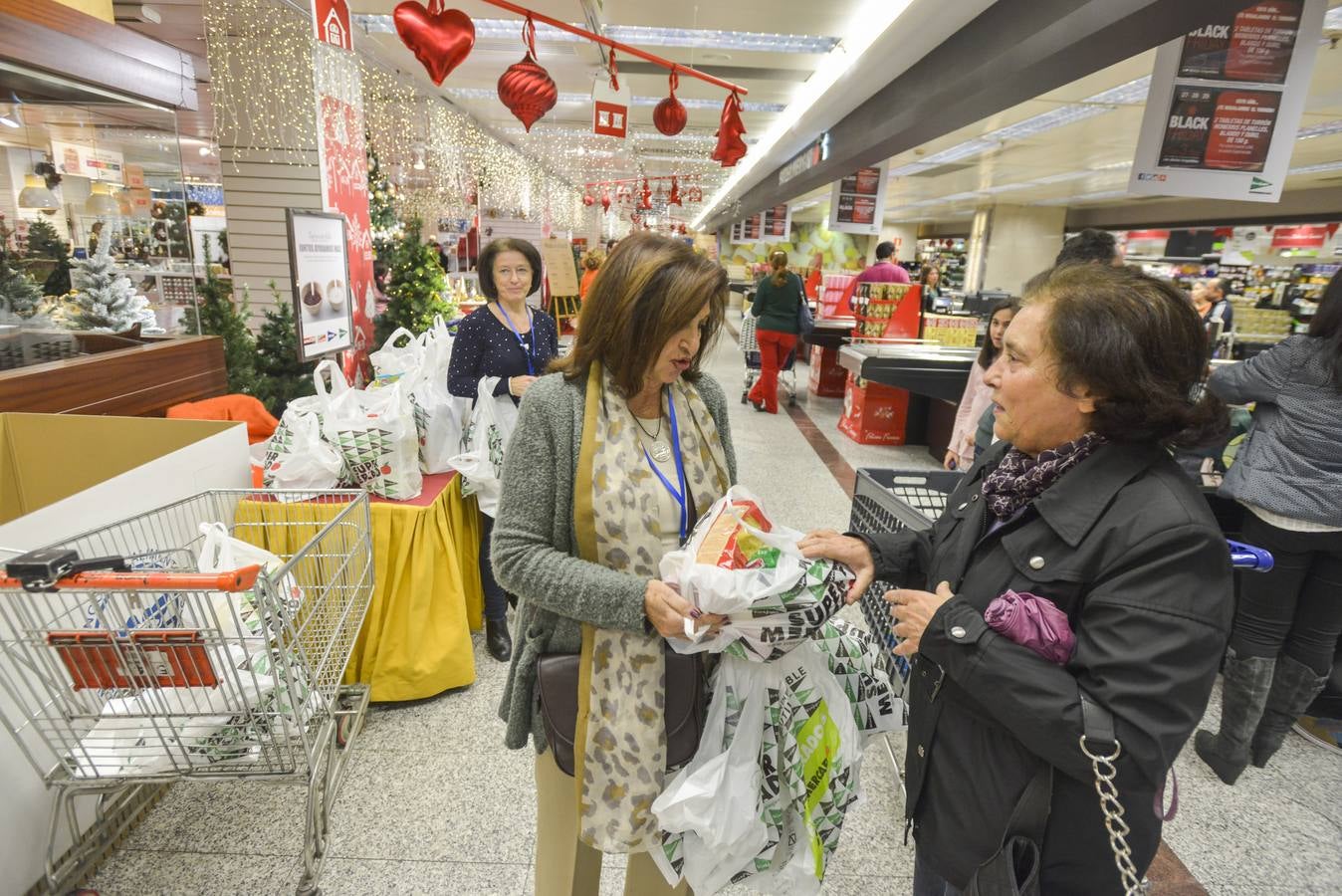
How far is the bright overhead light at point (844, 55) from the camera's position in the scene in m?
4.65

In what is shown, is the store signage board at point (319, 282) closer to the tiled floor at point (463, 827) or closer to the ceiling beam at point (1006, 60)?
the tiled floor at point (463, 827)

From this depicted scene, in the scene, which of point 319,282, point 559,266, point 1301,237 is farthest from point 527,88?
point 1301,237

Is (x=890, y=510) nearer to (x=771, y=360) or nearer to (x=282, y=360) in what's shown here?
(x=282, y=360)

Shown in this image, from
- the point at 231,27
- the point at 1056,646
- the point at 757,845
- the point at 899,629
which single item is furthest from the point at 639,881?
the point at 231,27

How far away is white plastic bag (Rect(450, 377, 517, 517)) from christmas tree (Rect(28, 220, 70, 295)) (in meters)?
2.50

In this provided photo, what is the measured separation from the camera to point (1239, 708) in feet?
8.47

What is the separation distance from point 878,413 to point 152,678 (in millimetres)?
6577

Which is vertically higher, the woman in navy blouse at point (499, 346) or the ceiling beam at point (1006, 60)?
the ceiling beam at point (1006, 60)

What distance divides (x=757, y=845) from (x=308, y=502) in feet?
6.47

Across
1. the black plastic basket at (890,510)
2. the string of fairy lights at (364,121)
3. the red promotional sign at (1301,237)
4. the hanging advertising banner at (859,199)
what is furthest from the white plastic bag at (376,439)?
the red promotional sign at (1301,237)

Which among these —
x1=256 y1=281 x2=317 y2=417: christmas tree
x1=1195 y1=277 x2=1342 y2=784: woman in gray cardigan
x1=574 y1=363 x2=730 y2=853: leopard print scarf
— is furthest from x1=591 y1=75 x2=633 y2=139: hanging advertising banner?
x1=574 y1=363 x2=730 y2=853: leopard print scarf

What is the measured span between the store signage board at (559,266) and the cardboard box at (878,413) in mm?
4543

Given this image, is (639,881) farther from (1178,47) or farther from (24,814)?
(1178,47)

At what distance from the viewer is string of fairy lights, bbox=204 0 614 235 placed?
15.6 feet
